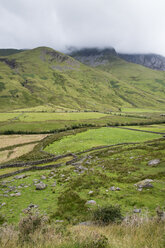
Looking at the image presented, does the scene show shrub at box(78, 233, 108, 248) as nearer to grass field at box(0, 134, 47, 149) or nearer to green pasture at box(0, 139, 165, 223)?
green pasture at box(0, 139, 165, 223)

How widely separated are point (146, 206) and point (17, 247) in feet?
34.3

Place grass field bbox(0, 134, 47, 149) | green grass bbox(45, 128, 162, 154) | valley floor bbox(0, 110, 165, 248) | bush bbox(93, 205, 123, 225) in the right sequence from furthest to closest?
grass field bbox(0, 134, 47, 149) → green grass bbox(45, 128, 162, 154) → bush bbox(93, 205, 123, 225) → valley floor bbox(0, 110, 165, 248)

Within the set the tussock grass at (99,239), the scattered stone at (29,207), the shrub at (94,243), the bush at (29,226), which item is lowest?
the scattered stone at (29,207)

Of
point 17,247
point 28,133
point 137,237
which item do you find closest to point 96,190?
point 137,237

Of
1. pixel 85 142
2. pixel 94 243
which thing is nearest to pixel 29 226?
pixel 94 243

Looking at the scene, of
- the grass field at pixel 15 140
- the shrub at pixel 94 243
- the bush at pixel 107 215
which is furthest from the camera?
the grass field at pixel 15 140

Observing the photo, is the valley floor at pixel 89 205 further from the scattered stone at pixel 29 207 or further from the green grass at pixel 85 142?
the green grass at pixel 85 142

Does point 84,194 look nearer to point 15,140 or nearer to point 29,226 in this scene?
point 29,226

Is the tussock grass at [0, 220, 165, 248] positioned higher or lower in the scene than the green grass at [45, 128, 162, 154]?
higher

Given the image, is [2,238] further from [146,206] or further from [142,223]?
[146,206]

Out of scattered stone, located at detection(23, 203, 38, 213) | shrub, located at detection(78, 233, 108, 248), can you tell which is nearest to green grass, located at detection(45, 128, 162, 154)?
scattered stone, located at detection(23, 203, 38, 213)

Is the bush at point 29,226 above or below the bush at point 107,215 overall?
above

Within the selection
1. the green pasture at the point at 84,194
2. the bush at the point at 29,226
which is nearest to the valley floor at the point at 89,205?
the green pasture at the point at 84,194

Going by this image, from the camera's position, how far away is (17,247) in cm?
727
